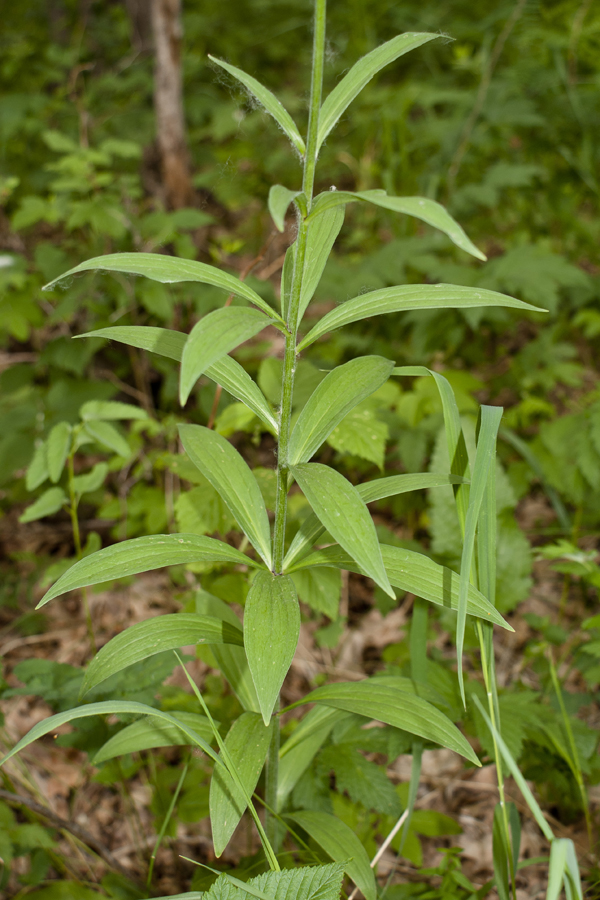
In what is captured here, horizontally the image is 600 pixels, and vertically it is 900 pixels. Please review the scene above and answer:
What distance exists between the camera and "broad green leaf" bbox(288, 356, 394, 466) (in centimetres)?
87

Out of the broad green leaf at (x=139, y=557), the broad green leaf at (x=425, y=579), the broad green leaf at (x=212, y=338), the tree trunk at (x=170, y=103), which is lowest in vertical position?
the broad green leaf at (x=425, y=579)

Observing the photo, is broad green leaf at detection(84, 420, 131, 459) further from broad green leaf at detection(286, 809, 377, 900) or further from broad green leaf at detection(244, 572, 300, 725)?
broad green leaf at detection(286, 809, 377, 900)

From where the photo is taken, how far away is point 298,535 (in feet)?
3.32

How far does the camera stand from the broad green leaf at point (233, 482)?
96 centimetres

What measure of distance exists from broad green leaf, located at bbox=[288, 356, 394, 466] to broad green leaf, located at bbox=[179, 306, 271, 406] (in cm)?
18

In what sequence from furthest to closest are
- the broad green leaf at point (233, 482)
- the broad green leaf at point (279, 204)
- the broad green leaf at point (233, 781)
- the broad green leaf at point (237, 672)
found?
the broad green leaf at point (237, 672) → the broad green leaf at point (233, 482) → the broad green leaf at point (233, 781) → the broad green leaf at point (279, 204)

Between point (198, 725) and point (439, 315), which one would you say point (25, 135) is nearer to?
point (439, 315)

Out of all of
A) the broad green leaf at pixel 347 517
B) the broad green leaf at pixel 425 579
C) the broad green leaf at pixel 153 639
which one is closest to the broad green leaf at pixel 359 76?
the broad green leaf at pixel 347 517

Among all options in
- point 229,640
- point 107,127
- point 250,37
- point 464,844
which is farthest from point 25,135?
point 464,844

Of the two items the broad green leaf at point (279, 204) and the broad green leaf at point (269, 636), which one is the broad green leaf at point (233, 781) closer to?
the broad green leaf at point (269, 636)

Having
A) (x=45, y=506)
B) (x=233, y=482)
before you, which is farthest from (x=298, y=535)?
(x=45, y=506)

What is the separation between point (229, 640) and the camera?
37.4 inches

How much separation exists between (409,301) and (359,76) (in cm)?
31

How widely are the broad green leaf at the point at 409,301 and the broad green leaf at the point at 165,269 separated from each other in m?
0.10
